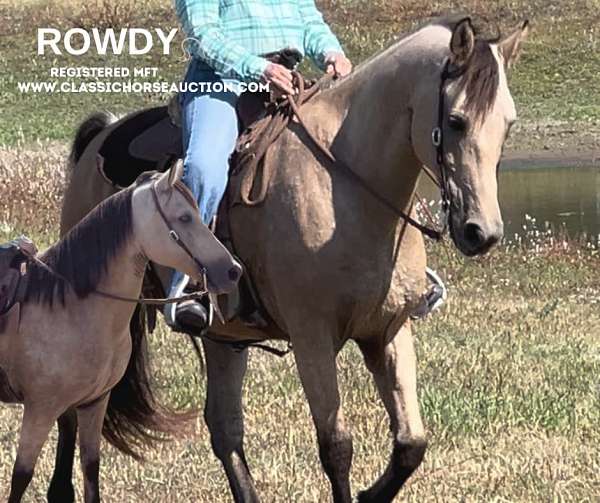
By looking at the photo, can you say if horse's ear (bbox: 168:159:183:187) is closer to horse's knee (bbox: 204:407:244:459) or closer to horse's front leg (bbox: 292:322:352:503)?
horse's front leg (bbox: 292:322:352:503)

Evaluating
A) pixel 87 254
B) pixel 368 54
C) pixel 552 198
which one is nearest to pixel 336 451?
pixel 87 254

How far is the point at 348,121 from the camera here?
6.34 meters

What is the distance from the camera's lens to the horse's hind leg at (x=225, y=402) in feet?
23.3

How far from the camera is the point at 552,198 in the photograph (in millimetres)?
21391

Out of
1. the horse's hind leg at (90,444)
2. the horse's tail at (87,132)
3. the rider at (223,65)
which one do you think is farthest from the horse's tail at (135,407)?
the horse's hind leg at (90,444)

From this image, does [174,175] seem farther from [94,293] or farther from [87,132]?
[87,132]

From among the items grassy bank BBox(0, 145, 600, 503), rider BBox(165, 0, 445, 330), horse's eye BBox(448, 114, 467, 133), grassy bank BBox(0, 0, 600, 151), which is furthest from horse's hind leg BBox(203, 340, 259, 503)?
grassy bank BBox(0, 0, 600, 151)

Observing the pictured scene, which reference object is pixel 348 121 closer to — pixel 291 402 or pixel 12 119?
pixel 291 402

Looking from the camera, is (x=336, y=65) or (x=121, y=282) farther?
(x=336, y=65)

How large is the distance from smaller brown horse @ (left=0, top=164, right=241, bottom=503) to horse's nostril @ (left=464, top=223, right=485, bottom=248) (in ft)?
2.75

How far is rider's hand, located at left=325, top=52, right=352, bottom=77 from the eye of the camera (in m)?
6.80

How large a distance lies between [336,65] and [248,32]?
1.35 feet

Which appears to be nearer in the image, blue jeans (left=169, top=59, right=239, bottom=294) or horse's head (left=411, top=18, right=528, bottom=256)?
horse's head (left=411, top=18, right=528, bottom=256)

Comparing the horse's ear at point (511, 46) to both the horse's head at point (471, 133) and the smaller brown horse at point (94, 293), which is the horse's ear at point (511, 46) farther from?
the smaller brown horse at point (94, 293)
